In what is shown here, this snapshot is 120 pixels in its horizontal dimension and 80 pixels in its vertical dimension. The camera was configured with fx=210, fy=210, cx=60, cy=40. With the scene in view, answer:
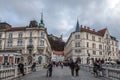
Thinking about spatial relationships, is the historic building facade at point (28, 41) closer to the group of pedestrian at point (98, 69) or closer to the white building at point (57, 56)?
the group of pedestrian at point (98, 69)

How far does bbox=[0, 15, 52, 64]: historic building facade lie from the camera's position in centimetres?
7125

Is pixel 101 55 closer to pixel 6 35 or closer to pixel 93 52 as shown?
pixel 93 52

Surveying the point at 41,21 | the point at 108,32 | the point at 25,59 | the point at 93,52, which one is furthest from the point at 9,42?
the point at 108,32

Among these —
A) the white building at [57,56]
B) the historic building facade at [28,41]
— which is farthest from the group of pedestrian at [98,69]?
→ the white building at [57,56]

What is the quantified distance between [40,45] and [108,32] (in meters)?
39.2

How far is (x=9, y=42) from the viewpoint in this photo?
75812 millimetres

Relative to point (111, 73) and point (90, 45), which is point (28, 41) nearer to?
point (90, 45)

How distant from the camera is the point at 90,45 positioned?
3391 inches

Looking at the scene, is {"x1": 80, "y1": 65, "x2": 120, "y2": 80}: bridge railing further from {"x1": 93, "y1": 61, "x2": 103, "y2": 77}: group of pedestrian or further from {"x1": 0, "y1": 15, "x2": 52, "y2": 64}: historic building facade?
{"x1": 0, "y1": 15, "x2": 52, "y2": 64}: historic building facade

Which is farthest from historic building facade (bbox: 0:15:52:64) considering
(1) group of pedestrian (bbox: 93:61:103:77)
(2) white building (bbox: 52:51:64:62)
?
(2) white building (bbox: 52:51:64:62)

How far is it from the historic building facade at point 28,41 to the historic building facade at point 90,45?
16.8m

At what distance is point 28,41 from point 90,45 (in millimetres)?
26787

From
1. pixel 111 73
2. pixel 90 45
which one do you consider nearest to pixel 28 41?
pixel 90 45

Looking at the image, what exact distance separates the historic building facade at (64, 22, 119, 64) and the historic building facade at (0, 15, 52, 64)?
16.8m
